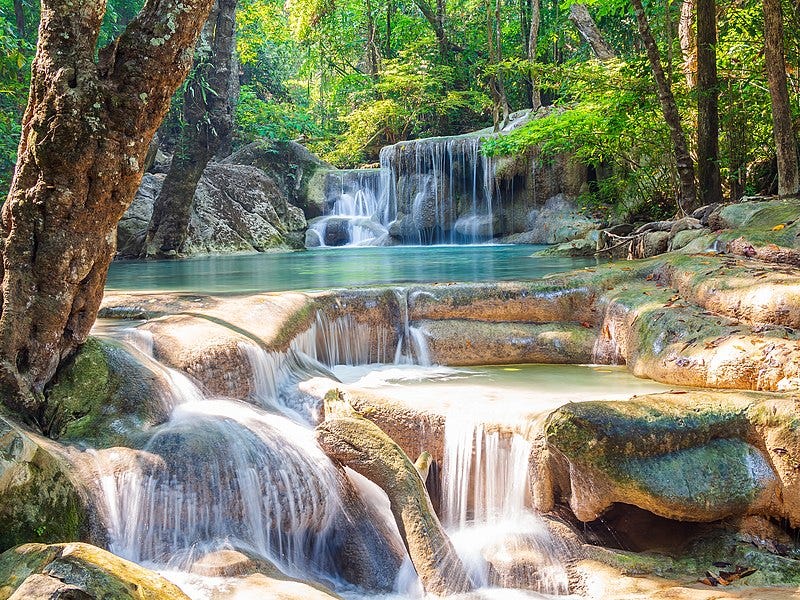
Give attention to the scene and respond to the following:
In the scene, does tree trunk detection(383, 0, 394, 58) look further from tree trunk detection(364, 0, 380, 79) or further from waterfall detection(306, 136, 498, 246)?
waterfall detection(306, 136, 498, 246)

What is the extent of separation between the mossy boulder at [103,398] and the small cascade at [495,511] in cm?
188

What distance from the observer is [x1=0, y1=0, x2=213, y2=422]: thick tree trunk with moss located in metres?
3.87

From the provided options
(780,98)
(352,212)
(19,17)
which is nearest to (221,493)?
(780,98)

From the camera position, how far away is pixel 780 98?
853 cm

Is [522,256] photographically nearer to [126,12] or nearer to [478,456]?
[478,456]

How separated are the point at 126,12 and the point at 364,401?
19.0 metres

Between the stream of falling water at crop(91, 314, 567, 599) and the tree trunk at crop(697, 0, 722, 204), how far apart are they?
24.7ft

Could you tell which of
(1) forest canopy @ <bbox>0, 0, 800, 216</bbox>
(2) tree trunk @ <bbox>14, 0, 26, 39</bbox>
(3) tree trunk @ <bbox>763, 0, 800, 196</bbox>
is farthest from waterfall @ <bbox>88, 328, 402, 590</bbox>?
(2) tree trunk @ <bbox>14, 0, 26, 39</bbox>

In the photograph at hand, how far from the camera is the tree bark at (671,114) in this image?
33.2ft

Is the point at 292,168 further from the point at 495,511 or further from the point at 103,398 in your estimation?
the point at 495,511

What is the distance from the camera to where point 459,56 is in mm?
26312

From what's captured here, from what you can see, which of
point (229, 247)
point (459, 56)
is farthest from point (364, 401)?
point (459, 56)

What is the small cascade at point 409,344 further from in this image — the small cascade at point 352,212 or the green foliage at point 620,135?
the small cascade at point 352,212

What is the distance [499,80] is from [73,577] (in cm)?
2017
